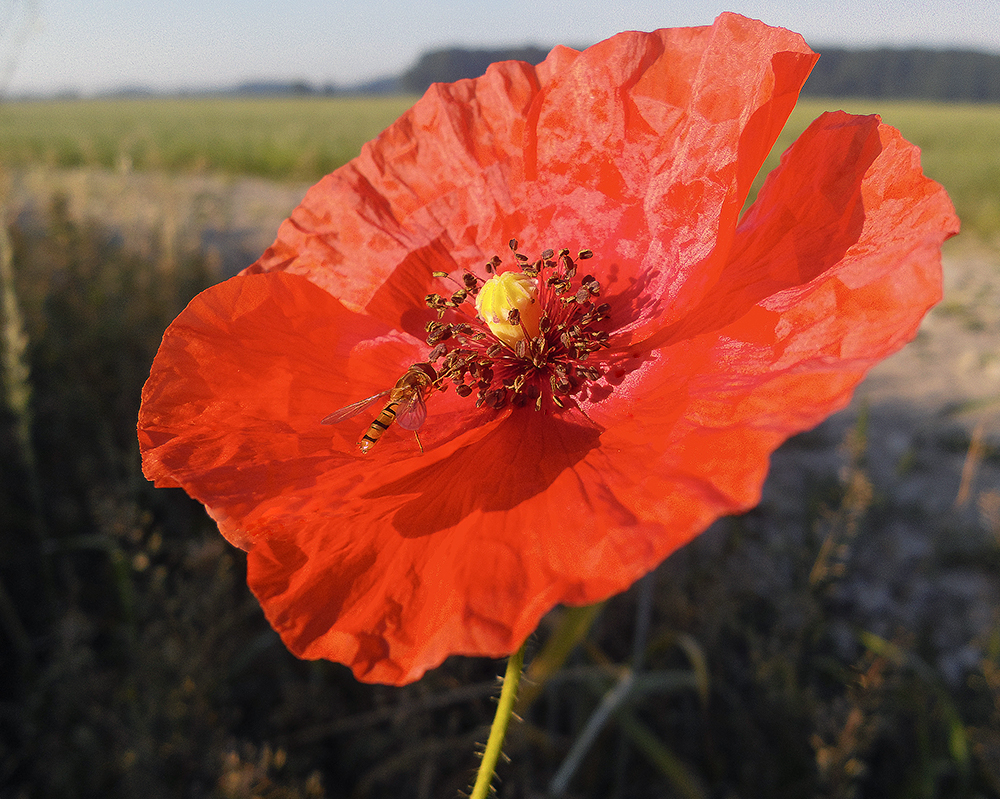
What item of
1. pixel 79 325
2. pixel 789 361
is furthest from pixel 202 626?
pixel 79 325

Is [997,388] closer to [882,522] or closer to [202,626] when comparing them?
[882,522]

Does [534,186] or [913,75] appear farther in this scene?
[913,75]

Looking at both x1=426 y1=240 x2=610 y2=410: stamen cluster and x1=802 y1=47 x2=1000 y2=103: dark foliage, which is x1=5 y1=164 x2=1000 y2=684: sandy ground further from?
x1=802 y1=47 x2=1000 y2=103: dark foliage

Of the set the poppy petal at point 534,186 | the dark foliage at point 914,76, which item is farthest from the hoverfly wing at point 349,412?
the dark foliage at point 914,76

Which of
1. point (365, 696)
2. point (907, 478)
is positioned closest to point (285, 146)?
point (907, 478)

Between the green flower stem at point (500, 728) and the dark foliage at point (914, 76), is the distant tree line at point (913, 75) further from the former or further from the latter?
the green flower stem at point (500, 728)

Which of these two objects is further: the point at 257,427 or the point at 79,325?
the point at 79,325

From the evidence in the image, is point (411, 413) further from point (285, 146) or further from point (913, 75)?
point (913, 75)
